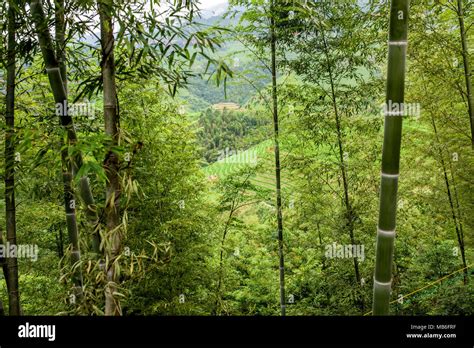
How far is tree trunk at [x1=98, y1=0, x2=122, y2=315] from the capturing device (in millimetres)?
1756

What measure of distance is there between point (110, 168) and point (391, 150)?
1.32 m

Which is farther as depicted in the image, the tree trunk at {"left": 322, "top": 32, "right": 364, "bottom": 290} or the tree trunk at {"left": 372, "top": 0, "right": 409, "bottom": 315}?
the tree trunk at {"left": 322, "top": 32, "right": 364, "bottom": 290}

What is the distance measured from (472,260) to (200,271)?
448 centimetres

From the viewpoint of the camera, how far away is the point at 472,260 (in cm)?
649

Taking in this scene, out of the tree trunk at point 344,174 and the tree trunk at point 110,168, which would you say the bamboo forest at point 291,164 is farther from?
the tree trunk at point 110,168

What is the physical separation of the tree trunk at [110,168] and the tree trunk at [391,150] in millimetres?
1276

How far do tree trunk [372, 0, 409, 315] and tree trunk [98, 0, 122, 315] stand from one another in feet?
4.19

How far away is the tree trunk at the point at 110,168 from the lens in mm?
1756

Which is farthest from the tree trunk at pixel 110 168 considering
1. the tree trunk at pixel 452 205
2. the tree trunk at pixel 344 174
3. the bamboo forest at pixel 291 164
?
the tree trunk at pixel 452 205

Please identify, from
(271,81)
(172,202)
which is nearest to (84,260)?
(172,202)

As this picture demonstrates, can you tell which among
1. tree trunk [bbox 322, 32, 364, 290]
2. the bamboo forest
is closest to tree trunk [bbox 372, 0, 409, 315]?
the bamboo forest

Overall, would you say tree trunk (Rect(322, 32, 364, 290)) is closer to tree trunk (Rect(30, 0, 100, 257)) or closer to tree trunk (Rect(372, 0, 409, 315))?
tree trunk (Rect(372, 0, 409, 315))

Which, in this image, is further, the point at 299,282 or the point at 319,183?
the point at 299,282
